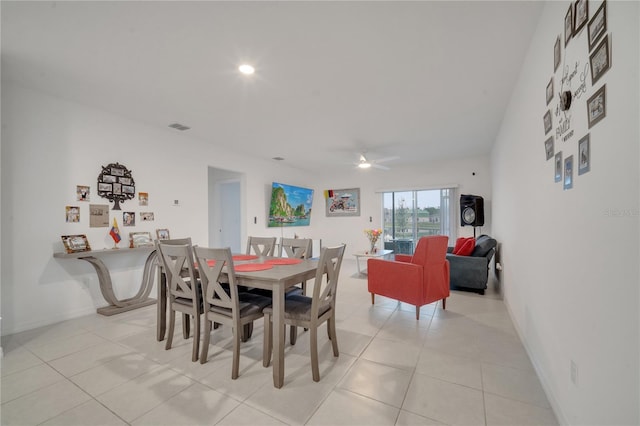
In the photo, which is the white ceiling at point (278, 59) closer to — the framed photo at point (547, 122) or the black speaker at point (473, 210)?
the framed photo at point (547, 122)

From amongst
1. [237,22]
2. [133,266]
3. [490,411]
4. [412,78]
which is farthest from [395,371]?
[133,266]

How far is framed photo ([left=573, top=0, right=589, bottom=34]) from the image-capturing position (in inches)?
48.0

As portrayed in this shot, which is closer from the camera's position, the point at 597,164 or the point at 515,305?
the point at 597,164

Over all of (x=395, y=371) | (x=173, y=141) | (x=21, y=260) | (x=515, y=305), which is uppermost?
(x=173, y=141)

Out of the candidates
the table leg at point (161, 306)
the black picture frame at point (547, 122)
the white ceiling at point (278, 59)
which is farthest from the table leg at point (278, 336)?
the black picture frame at point (547, 122)

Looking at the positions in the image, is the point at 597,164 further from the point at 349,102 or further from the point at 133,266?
the point at 133,266

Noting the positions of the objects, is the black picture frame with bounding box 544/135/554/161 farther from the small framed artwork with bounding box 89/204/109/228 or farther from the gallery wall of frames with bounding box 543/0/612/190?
the small framed artwork with bounding box 89/204/109/228

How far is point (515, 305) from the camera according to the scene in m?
2.98

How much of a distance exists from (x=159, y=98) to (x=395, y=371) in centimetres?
371

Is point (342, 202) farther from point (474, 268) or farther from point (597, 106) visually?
point (597, 106)

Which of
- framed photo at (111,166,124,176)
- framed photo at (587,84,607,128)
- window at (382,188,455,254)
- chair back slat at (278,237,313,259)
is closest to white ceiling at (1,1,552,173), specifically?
framed photo at (111,166,124,176)

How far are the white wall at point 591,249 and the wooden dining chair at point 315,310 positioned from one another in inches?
56.0

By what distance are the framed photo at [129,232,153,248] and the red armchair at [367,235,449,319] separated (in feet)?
10.5

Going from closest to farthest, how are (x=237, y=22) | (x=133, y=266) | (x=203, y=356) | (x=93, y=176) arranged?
1. (x=237, y=22)
2. (x=203, y=356)
3. (x=93, y=176)
4. (x=133, y=266)
